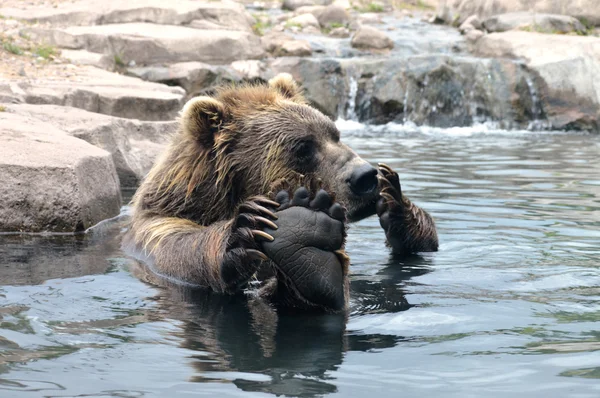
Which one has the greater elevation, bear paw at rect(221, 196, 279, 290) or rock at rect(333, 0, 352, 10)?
rock at rect(333, 0, 352, 10)

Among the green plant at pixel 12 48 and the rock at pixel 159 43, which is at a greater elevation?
the rock at pixel 159 43

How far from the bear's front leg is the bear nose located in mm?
492

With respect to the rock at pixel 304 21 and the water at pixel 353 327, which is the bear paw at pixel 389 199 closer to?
the water at pixel 353 327

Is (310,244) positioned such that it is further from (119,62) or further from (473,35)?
(473,35)

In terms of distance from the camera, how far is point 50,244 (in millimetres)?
5609

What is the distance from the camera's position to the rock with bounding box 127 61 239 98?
52.7 ft

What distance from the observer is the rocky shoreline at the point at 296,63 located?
964 centimetres

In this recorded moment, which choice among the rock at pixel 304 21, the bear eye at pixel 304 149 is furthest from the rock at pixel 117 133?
the rock at pixel 304 21

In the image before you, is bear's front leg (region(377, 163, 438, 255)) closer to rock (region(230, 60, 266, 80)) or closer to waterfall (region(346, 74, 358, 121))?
rock (region(230, 60, 266, 80))

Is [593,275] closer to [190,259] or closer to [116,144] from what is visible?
[190,259]

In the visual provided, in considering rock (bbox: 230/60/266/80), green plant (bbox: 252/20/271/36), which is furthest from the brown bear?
green plant (bbox: 252/20/271/36)

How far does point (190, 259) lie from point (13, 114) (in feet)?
11.0

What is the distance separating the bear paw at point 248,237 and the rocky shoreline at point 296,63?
3851mm

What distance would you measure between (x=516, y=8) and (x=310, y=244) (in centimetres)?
2074
